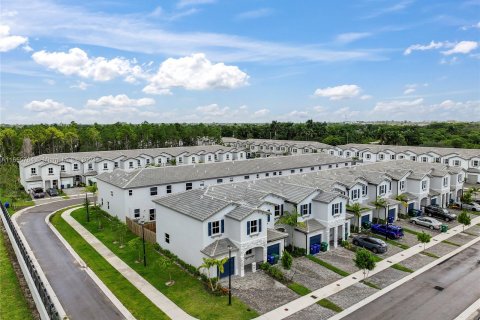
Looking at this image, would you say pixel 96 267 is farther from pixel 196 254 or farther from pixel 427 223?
pixel 427 223

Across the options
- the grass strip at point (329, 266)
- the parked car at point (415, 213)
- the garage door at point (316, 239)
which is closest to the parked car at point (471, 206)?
the parked car at point (415, 213)

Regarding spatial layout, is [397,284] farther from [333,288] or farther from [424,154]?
[424,154]

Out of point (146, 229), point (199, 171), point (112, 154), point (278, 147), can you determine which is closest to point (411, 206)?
point (199, 171)

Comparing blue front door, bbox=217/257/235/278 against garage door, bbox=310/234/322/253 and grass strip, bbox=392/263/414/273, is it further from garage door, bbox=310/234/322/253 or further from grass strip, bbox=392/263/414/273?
grass strip, bbox=392/263/414/273

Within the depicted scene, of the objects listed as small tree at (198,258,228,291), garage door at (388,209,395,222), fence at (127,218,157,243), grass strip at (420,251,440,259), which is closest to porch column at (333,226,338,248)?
grass strip at (420,251,440,259)

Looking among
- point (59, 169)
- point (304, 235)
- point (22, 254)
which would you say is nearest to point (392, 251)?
point (304, 235)
